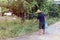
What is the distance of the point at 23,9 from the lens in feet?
56.2

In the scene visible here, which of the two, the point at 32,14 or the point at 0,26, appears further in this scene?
the point at 32,14

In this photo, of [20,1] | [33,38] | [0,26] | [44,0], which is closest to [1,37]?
[33,38]

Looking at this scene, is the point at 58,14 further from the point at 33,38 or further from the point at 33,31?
the point at 33,38

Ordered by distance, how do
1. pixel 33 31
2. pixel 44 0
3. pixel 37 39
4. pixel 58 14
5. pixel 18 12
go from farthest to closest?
pixel 58 14
pixel 44 0
pixel 18 12
pixel 33 31
pixel 37 39

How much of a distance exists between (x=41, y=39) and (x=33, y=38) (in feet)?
1.81

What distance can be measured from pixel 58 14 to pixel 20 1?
11.7 metres

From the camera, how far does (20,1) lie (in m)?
16.8

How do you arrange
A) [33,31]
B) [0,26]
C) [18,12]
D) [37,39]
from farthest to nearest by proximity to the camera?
[18,12] → [0,26] → [33,31] → [37,39]

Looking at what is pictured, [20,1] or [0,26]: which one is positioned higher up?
[20,1]

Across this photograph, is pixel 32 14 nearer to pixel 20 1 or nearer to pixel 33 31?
pixel 20 1

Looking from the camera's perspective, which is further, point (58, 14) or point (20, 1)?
point (58, 14)

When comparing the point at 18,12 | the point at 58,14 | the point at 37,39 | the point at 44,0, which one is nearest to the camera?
the point at 37,39

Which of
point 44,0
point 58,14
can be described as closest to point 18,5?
point 44,0

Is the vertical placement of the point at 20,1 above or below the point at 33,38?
above
